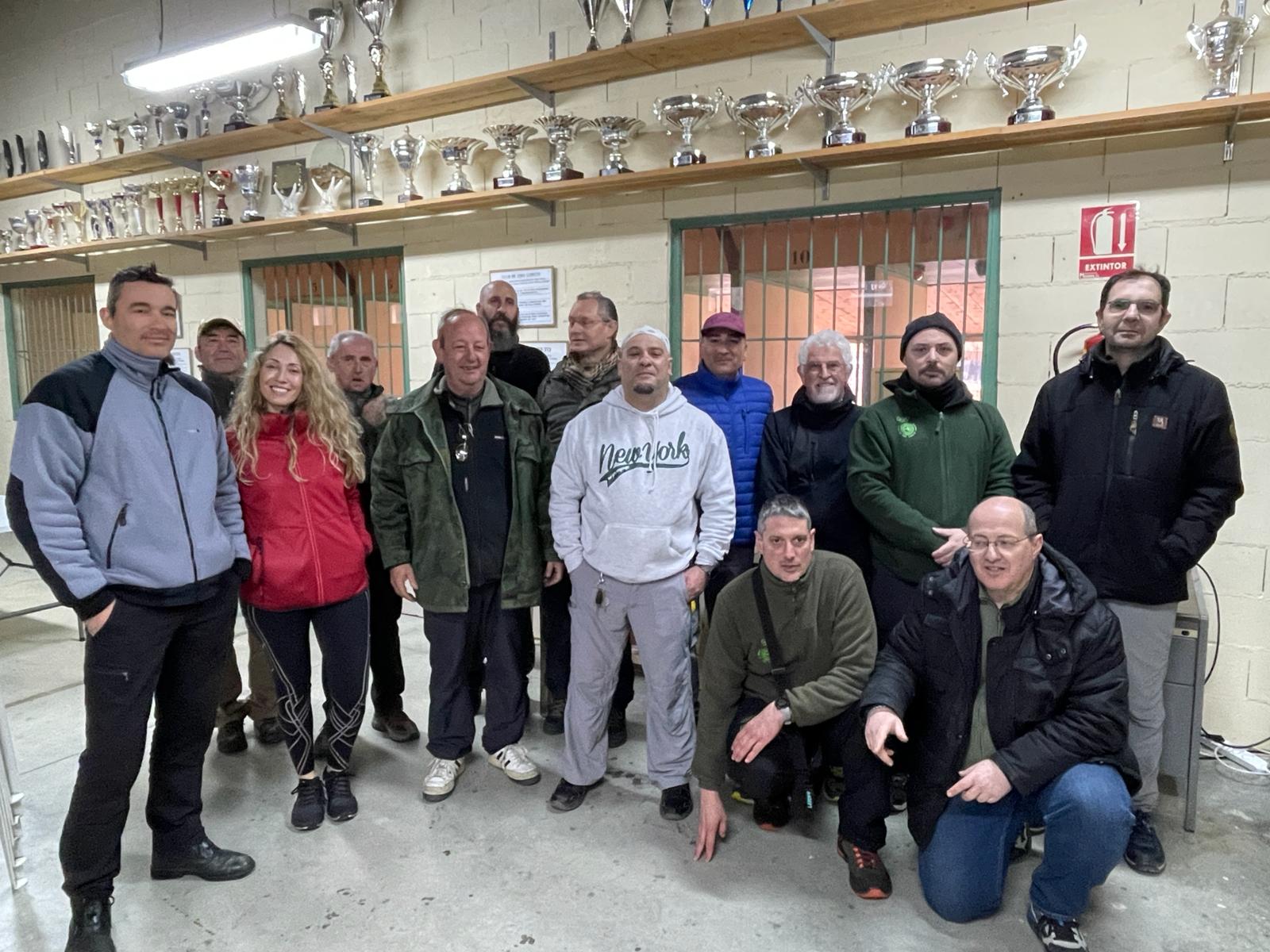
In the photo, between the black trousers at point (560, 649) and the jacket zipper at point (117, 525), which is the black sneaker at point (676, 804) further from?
the jacket zipper at point (117, 525)

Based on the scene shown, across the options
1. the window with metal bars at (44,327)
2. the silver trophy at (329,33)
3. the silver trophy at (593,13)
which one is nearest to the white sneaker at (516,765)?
the silver trophy at (593,13)

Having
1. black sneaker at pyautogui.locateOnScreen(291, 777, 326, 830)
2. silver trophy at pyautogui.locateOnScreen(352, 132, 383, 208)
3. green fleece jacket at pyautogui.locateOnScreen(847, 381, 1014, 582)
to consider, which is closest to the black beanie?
green fleece jacket at pyautogui.locateOnScreen(847, 381, 1014, 582)

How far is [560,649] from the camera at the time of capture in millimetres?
3000

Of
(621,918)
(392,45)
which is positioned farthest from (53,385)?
(392,45)

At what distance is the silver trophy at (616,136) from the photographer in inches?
148

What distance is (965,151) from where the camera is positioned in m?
3.18

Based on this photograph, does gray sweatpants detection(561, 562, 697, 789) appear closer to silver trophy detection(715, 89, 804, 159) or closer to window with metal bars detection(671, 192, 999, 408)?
window with metal bars detection(671, 192, 999, 408)

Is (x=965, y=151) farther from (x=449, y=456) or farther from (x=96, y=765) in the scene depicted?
(x=96, y=765)

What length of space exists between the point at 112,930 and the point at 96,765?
43 cm

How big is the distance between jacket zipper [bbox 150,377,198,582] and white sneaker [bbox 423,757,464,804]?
104cm

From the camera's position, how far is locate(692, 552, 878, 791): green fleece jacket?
2.21 m

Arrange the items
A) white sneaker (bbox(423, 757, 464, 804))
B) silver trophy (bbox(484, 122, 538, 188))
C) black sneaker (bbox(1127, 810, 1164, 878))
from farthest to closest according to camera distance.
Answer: silver trophy (bbox(484, 122, 538, 188))
white sneaker (bbox(423, 757, 464, 804))
black sneaker (bbox(1127, 810, 1164, 878))

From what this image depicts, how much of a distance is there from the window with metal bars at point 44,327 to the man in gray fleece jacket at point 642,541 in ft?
17.7

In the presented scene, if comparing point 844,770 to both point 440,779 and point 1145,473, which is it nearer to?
point 1145,473
